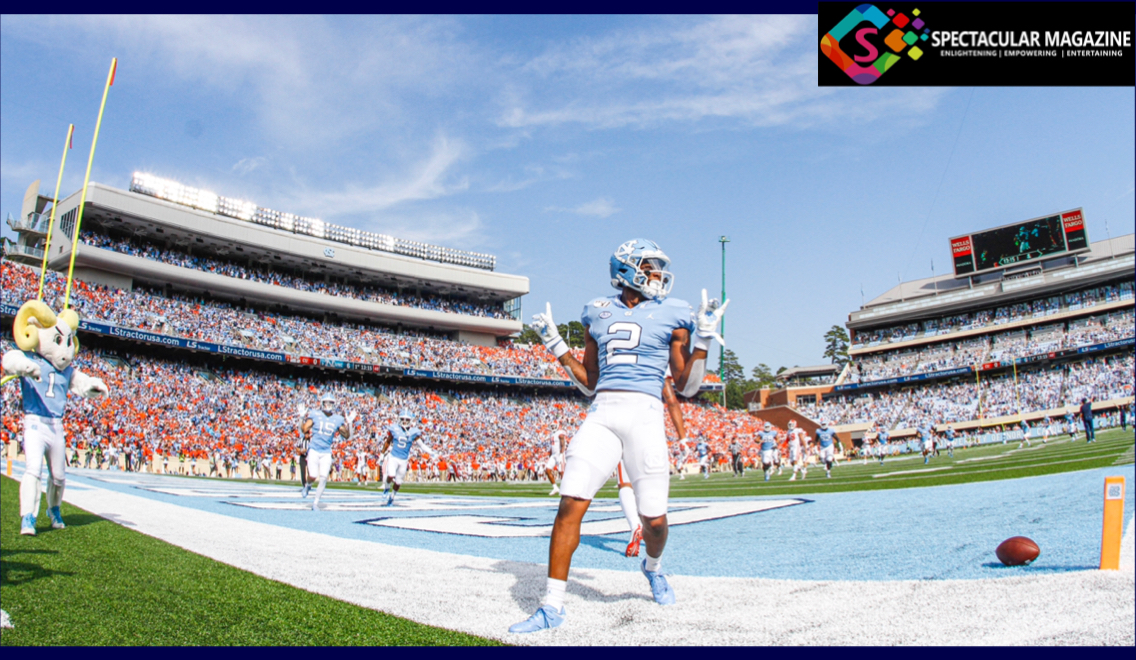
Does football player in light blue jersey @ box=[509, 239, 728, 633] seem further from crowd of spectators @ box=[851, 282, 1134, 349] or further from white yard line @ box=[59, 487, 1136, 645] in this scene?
crowd of spectators @ box=[851, 282, 1134, 349]

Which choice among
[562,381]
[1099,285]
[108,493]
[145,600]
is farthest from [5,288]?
[1099,285]

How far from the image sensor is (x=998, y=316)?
55.6m

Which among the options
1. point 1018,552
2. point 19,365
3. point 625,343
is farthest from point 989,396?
point 19,365

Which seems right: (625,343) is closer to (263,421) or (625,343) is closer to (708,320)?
(708,320)

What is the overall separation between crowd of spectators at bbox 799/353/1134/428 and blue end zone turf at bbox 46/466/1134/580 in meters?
40.1

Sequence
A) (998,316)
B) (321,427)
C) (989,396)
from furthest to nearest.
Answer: (998,316), (989,396), (321,427)

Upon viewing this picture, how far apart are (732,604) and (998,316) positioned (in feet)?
203

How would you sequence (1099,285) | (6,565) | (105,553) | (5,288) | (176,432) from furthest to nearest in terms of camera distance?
(1099,285), (5,288), (176,432), (105,553), (6,565)

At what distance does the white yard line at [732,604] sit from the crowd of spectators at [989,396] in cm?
4689

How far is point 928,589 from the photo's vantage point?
4.11m

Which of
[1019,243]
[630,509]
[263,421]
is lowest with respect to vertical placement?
[630,509]

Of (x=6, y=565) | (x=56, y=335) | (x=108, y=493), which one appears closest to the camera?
(x=6, y=565)

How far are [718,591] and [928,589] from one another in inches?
48.2

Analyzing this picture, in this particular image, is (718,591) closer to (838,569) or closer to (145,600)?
(838,569)
